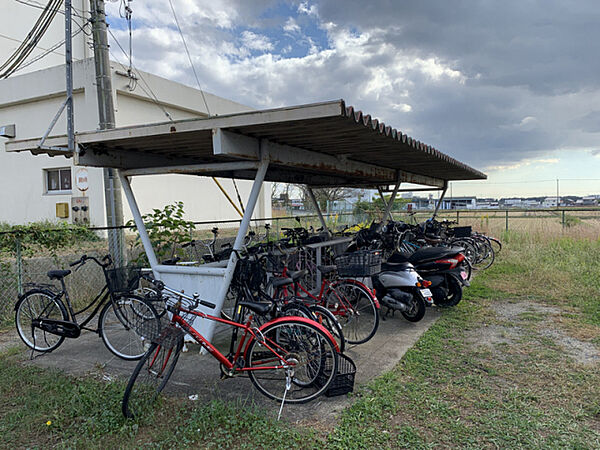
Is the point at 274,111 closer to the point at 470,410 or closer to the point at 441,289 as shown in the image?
the point at 470,410

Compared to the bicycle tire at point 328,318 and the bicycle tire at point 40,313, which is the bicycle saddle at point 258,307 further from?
the bicycle tire at point 40,313

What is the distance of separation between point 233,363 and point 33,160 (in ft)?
42.7

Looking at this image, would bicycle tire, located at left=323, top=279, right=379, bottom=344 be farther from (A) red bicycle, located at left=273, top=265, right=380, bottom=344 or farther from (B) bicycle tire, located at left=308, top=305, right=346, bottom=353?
(B) bicycle tire, located at left=308, top=305, right=346, bottom=353

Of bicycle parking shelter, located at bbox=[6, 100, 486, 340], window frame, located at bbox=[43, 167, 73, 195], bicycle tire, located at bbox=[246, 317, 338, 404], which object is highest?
window frame, located at bbox=[43, 167, 73, 195]

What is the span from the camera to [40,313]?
4207 millimetres

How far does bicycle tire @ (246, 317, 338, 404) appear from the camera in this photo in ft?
10.1

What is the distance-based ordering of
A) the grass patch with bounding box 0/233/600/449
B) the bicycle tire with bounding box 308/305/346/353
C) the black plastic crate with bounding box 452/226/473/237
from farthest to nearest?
1. the black plastic crate with bounding box 452/226/473/237
2. the bicycle tire with bounding box 308/305/346/353
3. the grass patch with bounding box 0/233/600/449

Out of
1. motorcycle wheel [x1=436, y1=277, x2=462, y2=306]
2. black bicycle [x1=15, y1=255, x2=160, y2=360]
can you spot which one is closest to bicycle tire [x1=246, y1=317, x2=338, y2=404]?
black bicycle [x1=15, y1=255, x2=160, y2=360]

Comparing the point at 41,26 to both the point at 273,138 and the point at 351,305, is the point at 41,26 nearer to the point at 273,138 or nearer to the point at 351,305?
the point at 273,138

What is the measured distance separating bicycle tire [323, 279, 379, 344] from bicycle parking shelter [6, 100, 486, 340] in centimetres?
127

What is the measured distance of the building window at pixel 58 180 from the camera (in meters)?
12.6

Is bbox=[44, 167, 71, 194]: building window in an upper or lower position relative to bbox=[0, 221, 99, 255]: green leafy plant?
upper

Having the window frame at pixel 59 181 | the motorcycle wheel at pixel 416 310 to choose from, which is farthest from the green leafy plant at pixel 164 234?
the window frame at pixel 59 181

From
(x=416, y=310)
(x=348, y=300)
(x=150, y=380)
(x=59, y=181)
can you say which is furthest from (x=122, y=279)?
(x=59, y=181)
